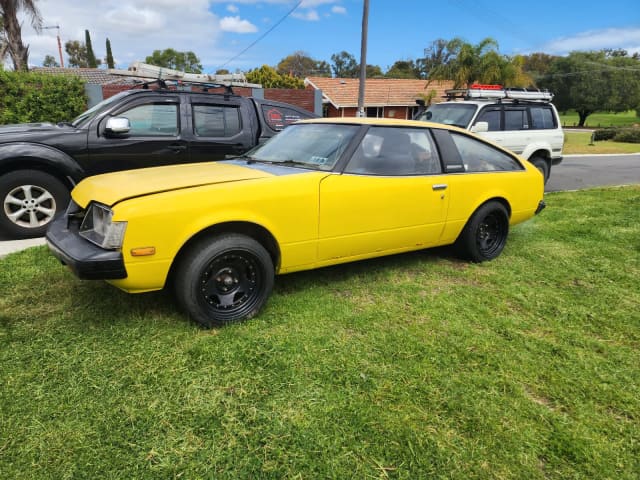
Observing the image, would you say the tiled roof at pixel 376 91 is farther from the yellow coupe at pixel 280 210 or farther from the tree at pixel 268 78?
the yellow coupe at pixel 280 210

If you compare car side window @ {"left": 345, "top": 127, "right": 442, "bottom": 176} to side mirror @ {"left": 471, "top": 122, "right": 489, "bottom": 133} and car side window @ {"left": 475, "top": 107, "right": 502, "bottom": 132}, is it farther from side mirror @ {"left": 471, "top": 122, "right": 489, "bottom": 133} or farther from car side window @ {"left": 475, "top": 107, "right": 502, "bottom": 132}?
car side window @ {"left": 475, "top": 107, "right": 502, "bottom": 132}

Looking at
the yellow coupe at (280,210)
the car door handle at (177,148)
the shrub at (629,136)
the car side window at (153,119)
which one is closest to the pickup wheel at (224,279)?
the yellow coupe at (280,210)

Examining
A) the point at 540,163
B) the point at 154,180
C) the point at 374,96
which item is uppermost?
the point at 374,96

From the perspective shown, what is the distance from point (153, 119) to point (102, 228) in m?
2.95

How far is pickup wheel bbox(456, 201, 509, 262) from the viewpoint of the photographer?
173 inches

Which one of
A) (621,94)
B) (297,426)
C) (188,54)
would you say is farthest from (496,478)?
(188,54)

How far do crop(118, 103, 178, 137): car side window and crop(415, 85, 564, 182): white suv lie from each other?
544 centimetres

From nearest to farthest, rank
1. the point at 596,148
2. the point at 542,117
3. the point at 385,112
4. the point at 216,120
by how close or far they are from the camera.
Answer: the point at 216,120, the point at 542,117, the point at 596,148, the point at 385,112

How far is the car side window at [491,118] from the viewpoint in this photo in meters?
8.32

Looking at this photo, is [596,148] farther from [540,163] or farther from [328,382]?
[328,382]

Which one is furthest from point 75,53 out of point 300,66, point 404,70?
point 404,70

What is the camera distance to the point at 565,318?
3.43 meters

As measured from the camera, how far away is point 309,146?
3.78 meters

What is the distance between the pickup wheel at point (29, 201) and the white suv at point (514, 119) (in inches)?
271
